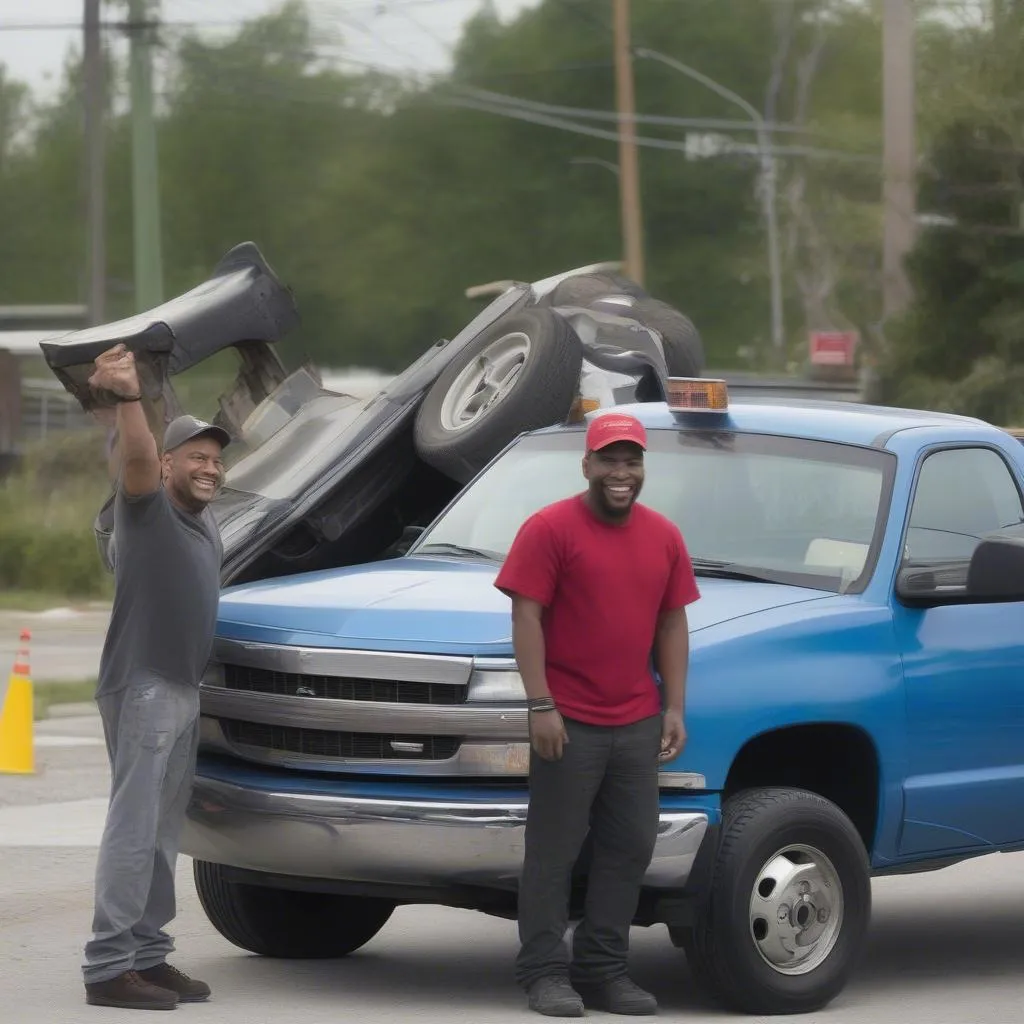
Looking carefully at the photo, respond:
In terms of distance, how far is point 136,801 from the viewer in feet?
22.6

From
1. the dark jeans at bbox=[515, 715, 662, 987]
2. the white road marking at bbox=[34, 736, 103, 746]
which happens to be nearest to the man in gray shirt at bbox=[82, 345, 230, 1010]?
the dark jeans at bbox=[515, 715, 662, 987]

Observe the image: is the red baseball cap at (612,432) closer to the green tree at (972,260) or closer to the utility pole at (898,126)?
the utility pole at (898,126)

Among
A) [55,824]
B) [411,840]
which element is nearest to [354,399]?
[55,824]

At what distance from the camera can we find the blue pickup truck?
6773 mm

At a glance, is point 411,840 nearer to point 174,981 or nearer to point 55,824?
point 174,981

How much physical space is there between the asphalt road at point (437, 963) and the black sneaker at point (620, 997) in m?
0.05

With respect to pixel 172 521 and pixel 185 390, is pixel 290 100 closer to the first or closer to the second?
pixel 185 390

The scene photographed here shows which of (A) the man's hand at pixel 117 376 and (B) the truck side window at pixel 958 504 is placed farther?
(B) the truck side window at pixel 958 504

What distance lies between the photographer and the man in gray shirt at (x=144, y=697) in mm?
6891

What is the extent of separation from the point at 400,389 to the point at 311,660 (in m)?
2.85

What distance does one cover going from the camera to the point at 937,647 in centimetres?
743

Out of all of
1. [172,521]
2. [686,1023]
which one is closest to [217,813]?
[172,521]

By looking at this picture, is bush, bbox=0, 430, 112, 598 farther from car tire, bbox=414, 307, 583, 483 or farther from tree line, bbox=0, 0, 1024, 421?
tree line, bbox=0, 0, 1024, 421

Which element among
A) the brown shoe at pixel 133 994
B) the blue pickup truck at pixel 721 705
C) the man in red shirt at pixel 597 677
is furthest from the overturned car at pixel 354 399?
the brown shoe at pixel 133 994
